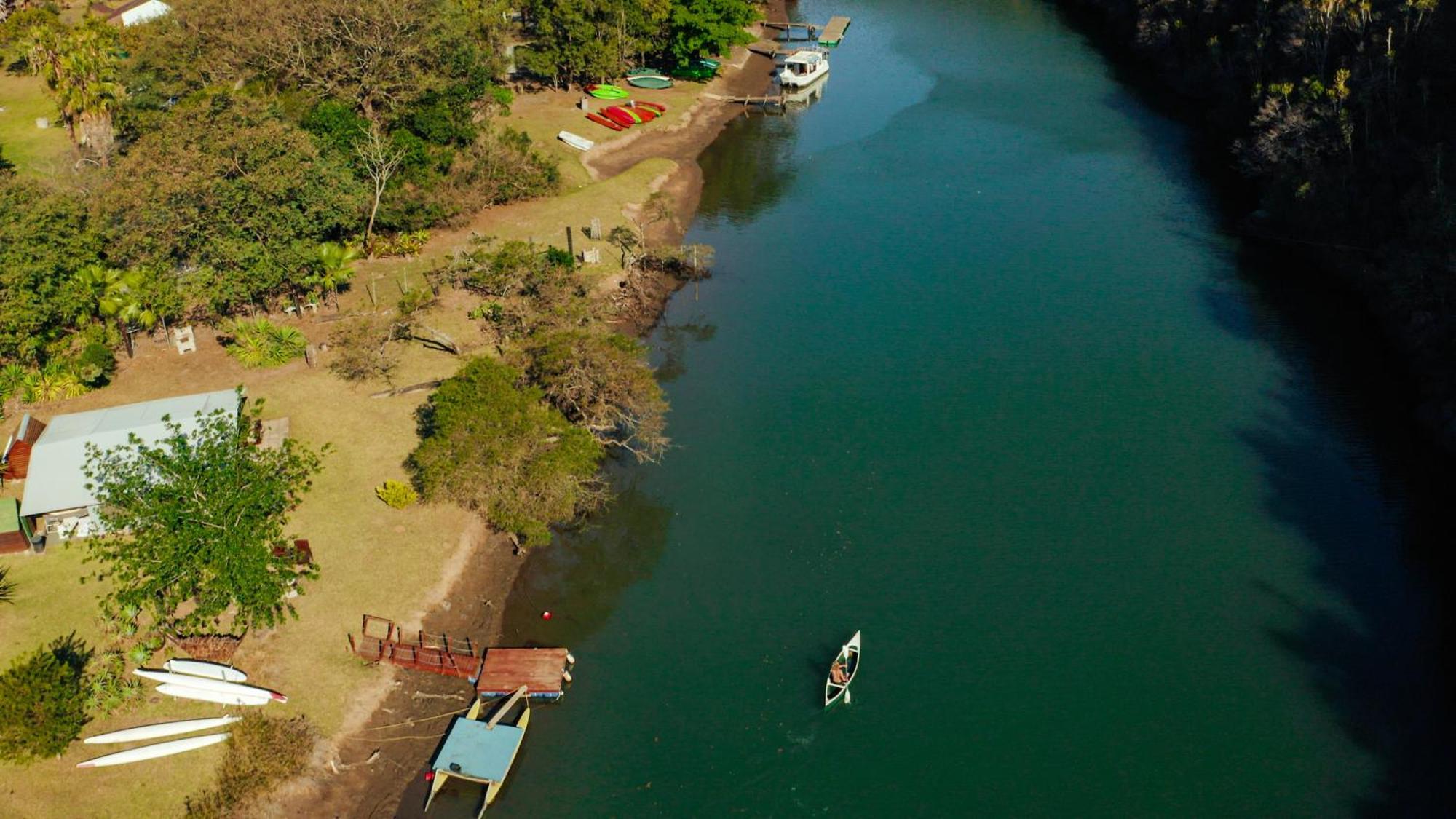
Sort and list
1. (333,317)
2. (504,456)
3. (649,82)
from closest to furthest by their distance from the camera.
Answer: (504,456) → (333,317) → (649,82)

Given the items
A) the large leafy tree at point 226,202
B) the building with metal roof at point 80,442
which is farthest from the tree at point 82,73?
the building with metal roof at point 80,442

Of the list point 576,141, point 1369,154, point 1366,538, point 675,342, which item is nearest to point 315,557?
point 675,342

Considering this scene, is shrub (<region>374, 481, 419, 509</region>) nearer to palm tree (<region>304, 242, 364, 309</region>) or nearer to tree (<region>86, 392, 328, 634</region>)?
tree (<region>86, 392, 328, 634</region>)

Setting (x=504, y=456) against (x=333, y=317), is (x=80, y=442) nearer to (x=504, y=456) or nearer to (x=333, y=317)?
(x=333, y=317)

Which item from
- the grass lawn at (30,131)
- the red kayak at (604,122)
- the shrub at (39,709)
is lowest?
the shrub at (39,709)

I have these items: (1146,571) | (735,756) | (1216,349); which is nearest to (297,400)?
(735,756)

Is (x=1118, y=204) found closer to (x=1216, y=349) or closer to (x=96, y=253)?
(x=1216, y=349)

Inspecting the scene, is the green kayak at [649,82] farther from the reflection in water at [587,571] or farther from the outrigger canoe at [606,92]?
the reflection in water at [587,571]
